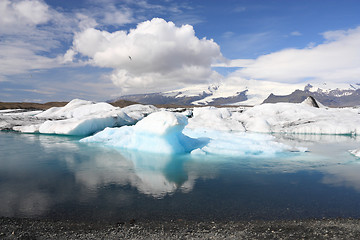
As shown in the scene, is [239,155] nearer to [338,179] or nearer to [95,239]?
[338,179]

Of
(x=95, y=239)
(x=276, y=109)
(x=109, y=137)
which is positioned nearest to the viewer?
(x=95, y=239)

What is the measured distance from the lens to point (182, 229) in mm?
4172

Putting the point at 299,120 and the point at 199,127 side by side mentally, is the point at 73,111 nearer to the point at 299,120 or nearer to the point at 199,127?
the point at 199,127

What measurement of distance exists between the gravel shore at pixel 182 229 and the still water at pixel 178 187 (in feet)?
0.95

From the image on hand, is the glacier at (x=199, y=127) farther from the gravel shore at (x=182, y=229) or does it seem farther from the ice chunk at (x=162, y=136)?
the gravel shore at (x=182, y=229)

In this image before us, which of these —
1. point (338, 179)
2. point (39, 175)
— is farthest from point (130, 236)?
point (338, 179)

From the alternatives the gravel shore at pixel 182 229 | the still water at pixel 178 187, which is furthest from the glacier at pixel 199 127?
the gravel shore at pixel 182 229

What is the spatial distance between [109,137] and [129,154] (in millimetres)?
4493

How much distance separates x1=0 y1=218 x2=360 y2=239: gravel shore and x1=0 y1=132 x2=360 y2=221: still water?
0.29 m

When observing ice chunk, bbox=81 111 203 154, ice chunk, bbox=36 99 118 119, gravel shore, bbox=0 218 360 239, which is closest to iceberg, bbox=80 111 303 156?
ice chunk, bbox=81 111 203 154

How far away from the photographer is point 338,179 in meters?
7.48

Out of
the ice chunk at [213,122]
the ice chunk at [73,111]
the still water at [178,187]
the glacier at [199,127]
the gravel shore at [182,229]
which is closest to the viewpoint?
the gravel shore at [182,229]

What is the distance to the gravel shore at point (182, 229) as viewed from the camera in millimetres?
3931

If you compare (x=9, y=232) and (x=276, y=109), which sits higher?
(x=276, y=109)
